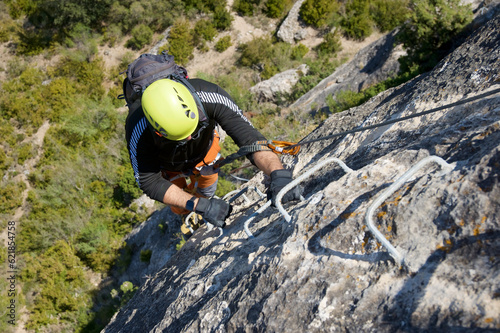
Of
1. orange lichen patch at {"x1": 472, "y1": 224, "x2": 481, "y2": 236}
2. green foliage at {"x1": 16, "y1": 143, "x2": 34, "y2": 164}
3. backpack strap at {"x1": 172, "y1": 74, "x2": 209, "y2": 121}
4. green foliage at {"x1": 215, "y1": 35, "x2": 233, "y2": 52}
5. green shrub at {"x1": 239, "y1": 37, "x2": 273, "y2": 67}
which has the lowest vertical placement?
green shrub at {"x1": 239, "y1": 37, "x2": 273, "y2": 67}

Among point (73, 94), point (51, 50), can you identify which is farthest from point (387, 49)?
point (51, 50)

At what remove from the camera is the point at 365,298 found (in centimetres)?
167

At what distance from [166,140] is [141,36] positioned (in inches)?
723

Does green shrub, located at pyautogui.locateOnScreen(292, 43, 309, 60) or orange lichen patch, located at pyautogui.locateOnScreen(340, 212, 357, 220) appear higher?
orange lichen patch, located at pyautogui.locateOnScreen(340, 212, 357, 220)

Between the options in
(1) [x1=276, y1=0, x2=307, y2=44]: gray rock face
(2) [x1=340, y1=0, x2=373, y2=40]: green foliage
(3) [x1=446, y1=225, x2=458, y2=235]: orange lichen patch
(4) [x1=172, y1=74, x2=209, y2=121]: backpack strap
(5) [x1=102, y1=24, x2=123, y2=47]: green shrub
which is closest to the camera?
(3) [x1=446, y1=225, x2=458, y2=235]: orange lichen patch

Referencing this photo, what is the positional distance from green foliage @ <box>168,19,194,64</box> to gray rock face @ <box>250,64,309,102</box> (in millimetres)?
6183

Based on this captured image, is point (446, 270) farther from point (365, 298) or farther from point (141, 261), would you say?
point (141, 261)

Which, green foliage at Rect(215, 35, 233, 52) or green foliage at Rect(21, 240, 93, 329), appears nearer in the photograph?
green foliage at Rect(21, 240, 93, 329)

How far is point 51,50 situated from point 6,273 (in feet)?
48.4

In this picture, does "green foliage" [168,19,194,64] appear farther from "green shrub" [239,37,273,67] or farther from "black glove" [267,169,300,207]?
"black glove" [267,169,300,207]

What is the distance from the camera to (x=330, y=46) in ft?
51.1

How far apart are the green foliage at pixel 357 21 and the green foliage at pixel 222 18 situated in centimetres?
637

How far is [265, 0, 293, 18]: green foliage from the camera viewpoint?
18266mm

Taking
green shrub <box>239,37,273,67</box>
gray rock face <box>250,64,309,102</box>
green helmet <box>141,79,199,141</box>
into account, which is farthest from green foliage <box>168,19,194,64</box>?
green helmet <box>141,79,199,141</box>
